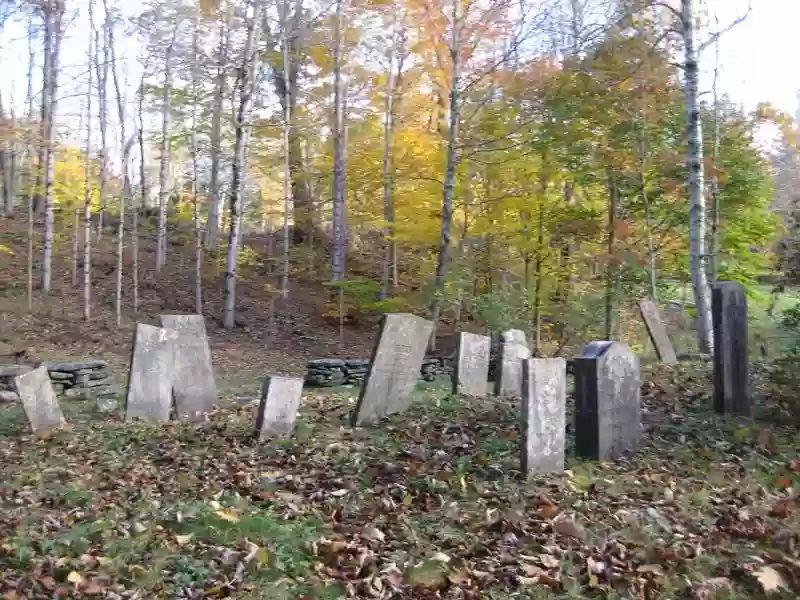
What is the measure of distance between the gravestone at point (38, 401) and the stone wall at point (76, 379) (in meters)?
2.95

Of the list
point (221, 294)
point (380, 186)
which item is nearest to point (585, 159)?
point (380, 186)

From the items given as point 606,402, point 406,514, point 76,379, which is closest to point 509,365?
point 606,402

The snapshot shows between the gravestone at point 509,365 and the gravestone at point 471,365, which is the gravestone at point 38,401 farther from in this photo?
the gravestone at point 509,365

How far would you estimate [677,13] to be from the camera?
41.4 ft

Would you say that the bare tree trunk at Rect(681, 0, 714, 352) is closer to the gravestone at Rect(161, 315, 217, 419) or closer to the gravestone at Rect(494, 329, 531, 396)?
the gravestone at Rect(494, 329, 531, 396)

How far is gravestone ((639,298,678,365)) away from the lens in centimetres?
1270

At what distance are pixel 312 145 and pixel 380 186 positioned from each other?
468 cm

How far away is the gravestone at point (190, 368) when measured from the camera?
974 cm

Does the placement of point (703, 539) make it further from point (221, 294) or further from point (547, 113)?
point (221, 294)

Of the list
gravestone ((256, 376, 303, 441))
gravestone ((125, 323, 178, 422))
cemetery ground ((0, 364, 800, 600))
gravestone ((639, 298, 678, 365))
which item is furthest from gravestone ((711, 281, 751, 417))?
gravestone ((125, 323, 178, 422))

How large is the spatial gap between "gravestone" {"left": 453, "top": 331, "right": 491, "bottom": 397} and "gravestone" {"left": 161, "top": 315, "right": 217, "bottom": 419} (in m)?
3.60

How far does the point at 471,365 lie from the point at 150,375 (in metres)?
4.59

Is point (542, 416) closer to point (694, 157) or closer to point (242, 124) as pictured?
point (694, 157)

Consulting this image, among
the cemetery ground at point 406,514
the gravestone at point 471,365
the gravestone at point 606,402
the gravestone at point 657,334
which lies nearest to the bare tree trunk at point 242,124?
the gravestone at point 471,365
